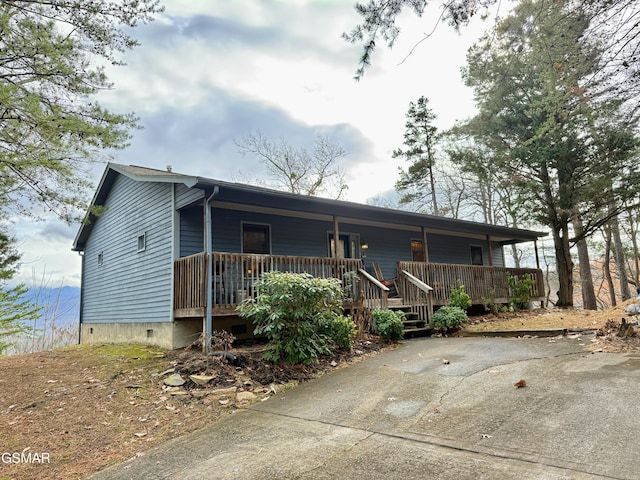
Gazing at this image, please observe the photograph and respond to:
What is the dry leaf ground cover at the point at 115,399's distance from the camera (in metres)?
4.62

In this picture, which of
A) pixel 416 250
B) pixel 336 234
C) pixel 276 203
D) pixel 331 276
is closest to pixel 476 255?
pixel 416 250

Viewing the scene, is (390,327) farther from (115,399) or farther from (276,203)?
(115,399)

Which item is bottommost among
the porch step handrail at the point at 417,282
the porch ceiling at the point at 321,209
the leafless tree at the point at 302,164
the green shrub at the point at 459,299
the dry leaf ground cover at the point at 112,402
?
the dry leaf ground cover at the point at 112,402

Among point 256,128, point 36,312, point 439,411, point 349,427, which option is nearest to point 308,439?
point 349,427

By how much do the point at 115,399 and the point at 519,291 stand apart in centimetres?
1281

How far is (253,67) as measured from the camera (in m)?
13.2

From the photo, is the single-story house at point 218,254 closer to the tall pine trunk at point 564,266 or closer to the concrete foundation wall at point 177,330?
the concrete foundation wall at point 177,330

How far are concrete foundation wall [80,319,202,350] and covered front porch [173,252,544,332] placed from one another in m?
0.41

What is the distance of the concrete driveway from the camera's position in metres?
3.17

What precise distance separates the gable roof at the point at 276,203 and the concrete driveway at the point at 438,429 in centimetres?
423

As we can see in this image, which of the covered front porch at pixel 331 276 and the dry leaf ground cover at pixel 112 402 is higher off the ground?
the covered front porch at pixel 331 276

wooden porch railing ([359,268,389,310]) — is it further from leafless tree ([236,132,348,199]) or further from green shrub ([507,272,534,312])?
leafless tree ([236,132,348,199])

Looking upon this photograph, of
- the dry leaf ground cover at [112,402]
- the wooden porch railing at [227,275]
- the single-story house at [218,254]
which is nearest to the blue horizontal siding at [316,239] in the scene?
the single-story house at [218,254]

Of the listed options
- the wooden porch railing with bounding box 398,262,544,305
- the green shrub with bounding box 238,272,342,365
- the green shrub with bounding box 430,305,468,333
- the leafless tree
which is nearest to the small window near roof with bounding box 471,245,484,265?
the wooden porch railing with bounding box 398,262,544,305
